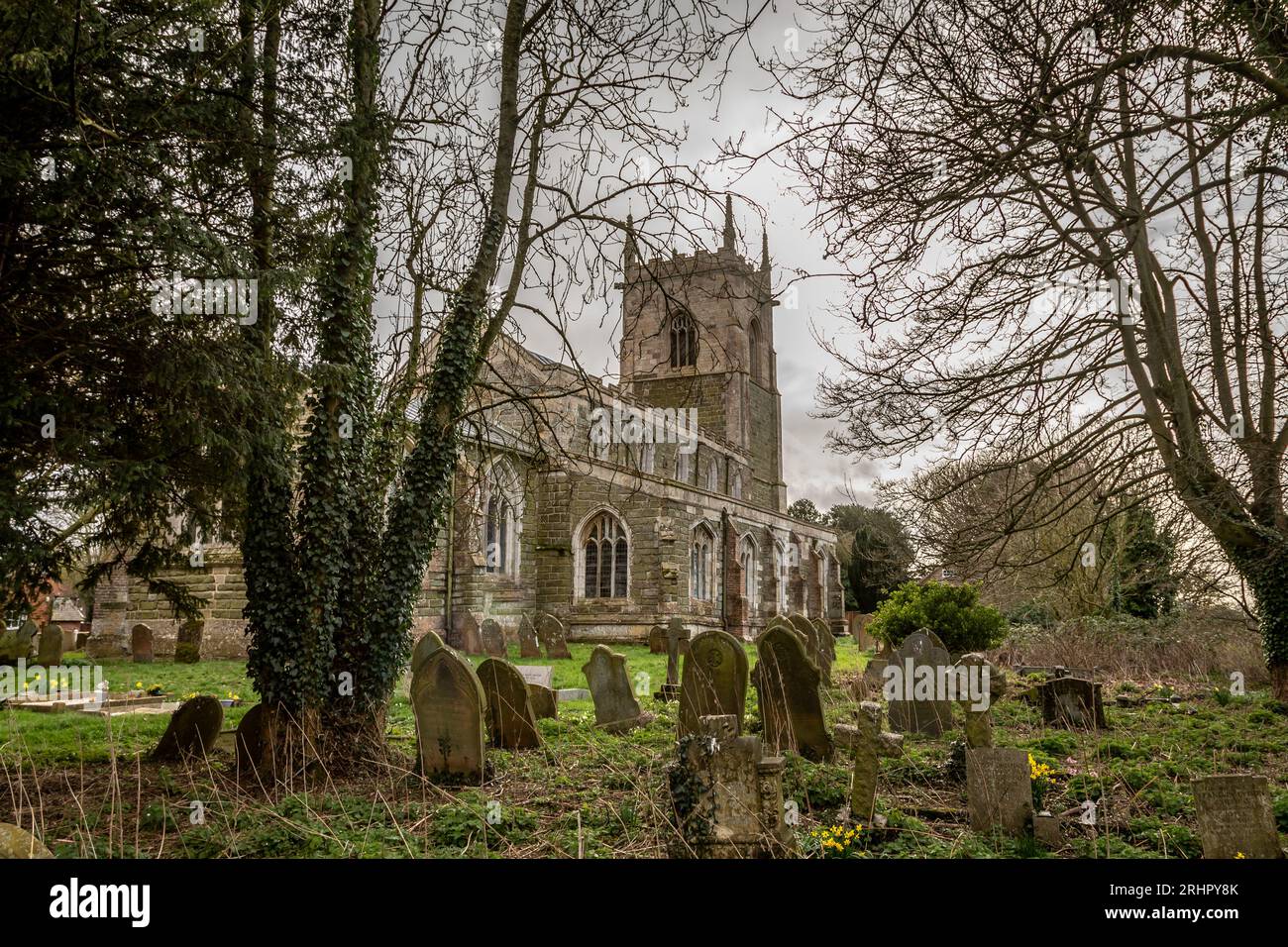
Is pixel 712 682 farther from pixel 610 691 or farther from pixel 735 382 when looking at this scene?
pixel 735 382

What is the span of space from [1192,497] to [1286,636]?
2720 mm

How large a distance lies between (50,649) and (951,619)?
15164 millimetres

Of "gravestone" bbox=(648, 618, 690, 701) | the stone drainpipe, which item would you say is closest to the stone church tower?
the stone drainpipe

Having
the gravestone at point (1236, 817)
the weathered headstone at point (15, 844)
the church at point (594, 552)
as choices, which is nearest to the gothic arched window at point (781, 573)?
the church at point (594, 552)

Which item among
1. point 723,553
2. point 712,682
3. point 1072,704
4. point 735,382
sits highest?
point 735,382

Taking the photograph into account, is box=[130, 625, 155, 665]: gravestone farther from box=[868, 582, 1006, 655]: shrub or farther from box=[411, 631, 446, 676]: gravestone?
box=[868, 582, 1006, 655]: shrub

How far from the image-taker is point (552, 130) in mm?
7645

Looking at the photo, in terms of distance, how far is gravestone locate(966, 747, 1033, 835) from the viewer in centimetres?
472

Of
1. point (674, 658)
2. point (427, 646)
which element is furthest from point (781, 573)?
point (427, 646)

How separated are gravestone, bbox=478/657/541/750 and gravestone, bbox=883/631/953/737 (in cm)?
364

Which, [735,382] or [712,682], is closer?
[712,682]

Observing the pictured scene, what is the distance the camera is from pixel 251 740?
20.4 ft
